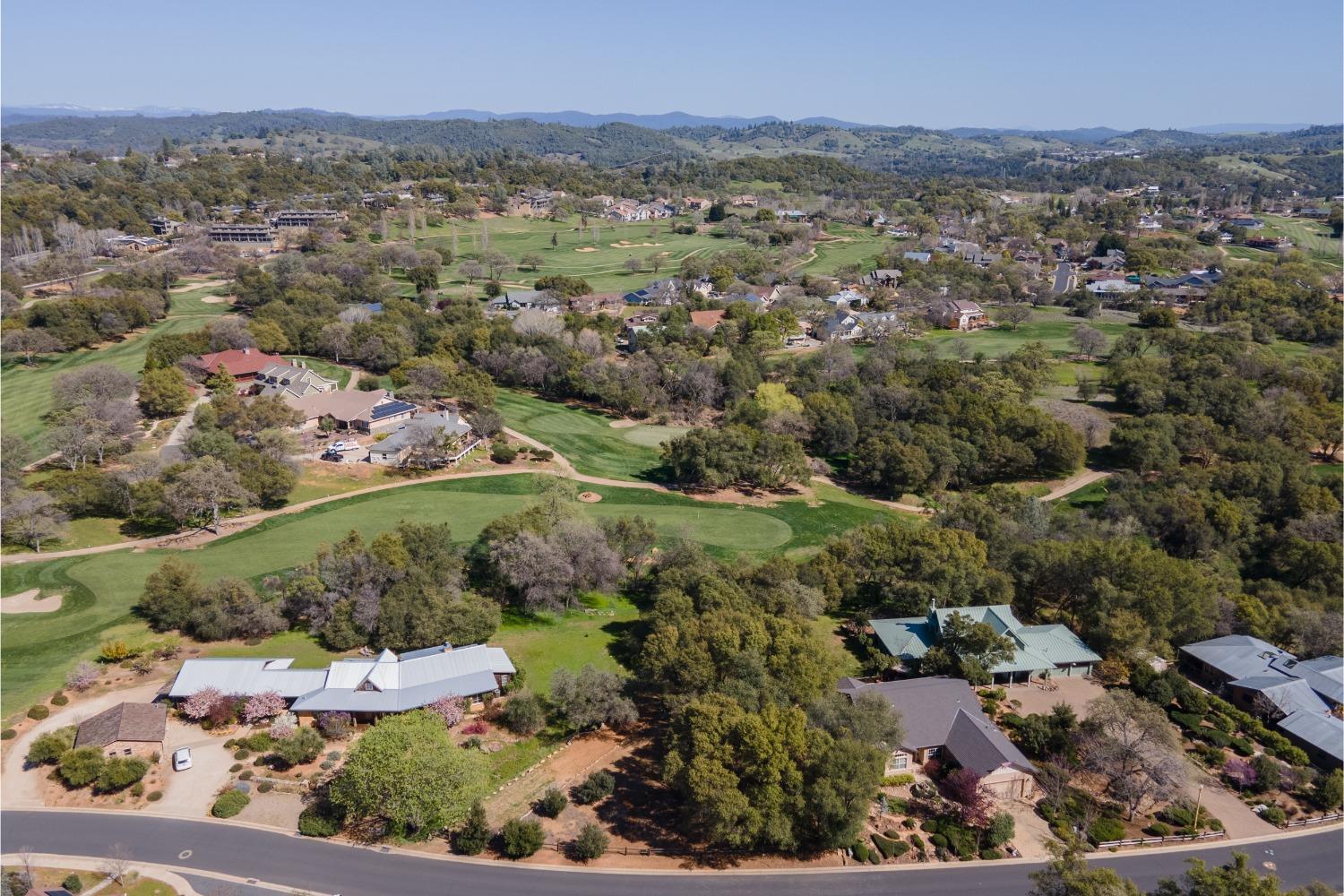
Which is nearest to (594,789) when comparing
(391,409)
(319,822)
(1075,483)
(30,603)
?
(319,822)

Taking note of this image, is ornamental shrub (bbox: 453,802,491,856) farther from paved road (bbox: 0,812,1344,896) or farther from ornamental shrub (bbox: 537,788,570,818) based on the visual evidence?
ornamental shrub (bbox: 537,788,570,818)

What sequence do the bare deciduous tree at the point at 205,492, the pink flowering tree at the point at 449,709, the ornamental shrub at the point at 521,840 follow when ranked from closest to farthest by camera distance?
the ornamental shrub at the point at 521,840
the pink flowering tree at the point at 449,709
the bare deciduous tree at the point at 205,492

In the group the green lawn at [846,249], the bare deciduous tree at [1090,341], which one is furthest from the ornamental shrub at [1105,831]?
the green lawn at [846,249]

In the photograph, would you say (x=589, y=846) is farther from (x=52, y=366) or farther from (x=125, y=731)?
(x=52, y=366)

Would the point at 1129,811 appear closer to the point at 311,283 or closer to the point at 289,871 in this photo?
the point at 289,871

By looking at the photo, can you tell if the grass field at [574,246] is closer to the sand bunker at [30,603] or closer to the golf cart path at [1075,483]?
the golf cart path at [1075,483]
